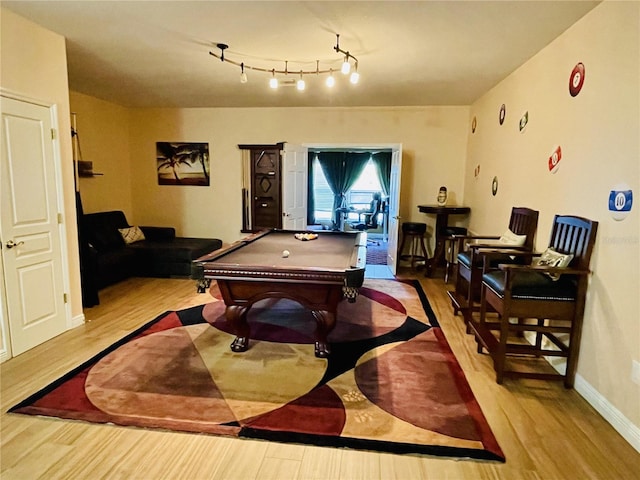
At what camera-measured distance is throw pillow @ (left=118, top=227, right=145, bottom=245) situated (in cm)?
589

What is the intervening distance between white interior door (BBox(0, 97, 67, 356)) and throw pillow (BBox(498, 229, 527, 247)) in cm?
427

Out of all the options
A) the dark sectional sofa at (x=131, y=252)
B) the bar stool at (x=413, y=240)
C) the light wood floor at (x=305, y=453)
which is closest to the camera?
the light wood floor at (x=305, y=453)

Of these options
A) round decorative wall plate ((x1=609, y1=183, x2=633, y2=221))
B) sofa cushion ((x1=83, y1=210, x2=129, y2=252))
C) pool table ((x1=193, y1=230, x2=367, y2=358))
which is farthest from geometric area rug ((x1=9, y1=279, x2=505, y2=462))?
sofa cushion ((x1=83, y1=210, x2=129, y2=252))

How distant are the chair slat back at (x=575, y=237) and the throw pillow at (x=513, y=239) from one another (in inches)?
19.8

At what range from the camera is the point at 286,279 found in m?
2.80

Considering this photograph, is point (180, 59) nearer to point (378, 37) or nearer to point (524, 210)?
point (378, 37)

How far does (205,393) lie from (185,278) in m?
3.34

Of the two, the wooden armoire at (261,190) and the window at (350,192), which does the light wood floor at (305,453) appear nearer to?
the wooden armoire at (261,190)

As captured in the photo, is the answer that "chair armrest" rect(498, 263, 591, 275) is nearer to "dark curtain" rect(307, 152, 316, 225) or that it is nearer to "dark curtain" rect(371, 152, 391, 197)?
"dark curtain" rect(371, 152, 391, 197)

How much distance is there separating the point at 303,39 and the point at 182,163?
13.5ft

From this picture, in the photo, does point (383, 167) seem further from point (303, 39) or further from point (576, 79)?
point (576, 79)

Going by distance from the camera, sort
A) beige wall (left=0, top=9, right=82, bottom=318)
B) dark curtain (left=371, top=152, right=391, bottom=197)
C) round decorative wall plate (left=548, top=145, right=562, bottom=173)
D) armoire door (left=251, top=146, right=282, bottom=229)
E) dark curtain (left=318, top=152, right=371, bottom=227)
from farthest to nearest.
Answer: dark curtain (left=318, top=152, right=371, bottom=227), dark curtain (left=371, top=152, right=391, bottom=197), armoire door (left=251, top=146, right=282, bottom=229), round decorative wall plate (left=548, top=145, right=562, bottom=173), beige wall (left=0, top=9, right=82, bottom=318)

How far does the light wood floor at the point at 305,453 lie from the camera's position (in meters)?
1.90

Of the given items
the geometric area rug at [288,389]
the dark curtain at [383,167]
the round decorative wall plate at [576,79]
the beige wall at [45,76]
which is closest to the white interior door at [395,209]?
the geometric area rug at [288,389]
